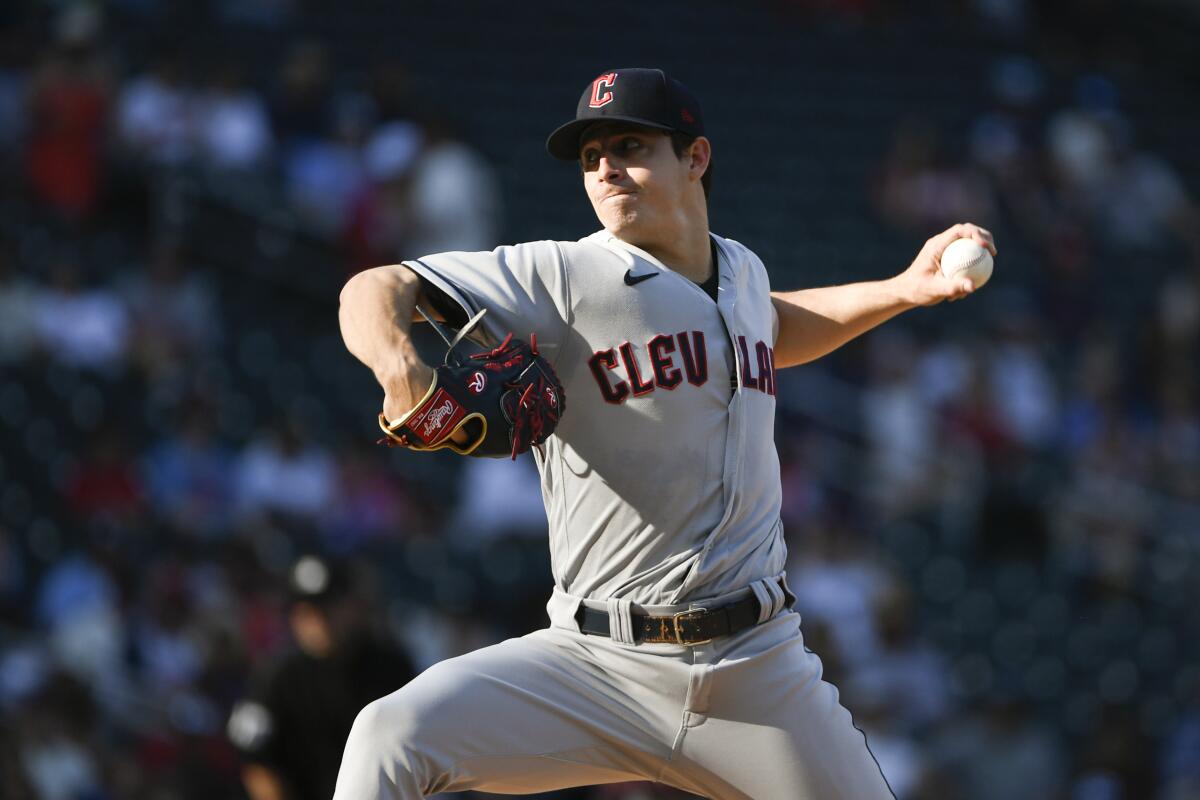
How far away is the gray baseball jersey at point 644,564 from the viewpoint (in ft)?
11.6

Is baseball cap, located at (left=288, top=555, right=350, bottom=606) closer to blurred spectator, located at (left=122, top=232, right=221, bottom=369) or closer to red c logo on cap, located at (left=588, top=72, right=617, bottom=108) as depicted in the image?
red c logo on cap, located at (left=588, top=72, right=617, bottom=108)

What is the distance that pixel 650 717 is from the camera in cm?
355

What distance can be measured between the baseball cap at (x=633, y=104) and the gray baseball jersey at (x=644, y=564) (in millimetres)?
274

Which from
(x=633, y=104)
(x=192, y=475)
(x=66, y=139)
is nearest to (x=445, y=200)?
A: (x=66, y=139)

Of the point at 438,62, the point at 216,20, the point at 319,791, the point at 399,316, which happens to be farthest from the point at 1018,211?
the point at 399,316

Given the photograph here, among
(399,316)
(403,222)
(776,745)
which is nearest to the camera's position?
(399,316)

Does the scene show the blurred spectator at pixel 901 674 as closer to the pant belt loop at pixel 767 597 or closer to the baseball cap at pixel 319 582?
the baseball cap at pixel 319 582

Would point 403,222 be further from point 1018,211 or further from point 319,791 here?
point 319,791

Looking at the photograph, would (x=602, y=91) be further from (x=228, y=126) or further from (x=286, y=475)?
(x=228, y=126)

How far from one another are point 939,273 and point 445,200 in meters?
6.91

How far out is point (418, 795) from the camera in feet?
10.8

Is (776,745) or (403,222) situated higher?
(403,222)

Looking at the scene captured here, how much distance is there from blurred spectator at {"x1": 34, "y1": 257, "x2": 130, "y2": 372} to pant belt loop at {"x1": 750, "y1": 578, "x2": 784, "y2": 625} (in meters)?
6.56

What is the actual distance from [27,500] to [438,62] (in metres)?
6.05
